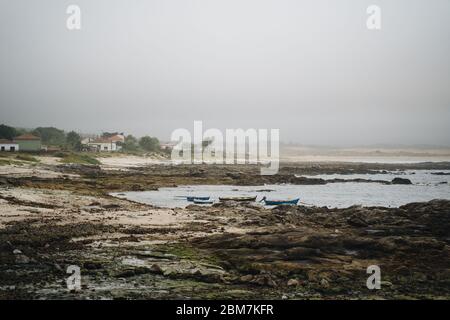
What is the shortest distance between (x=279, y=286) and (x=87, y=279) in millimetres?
6887

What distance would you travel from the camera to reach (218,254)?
18453 millimetres

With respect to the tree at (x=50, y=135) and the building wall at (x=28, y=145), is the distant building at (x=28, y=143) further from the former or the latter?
the tree at (x=50, y=135)

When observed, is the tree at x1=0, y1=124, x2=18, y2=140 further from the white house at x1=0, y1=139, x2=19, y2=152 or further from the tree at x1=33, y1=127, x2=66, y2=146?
the tree at x1=33, y1=127, x2=66, y2=146

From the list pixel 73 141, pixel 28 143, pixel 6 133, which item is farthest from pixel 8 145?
pixel 73 141

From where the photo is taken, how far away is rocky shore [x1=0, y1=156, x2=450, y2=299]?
562 inches

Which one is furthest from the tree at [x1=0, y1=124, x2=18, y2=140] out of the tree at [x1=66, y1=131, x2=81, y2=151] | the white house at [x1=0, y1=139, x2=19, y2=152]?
the tree at [x1=66, y1=131, x2=81, y2=151]

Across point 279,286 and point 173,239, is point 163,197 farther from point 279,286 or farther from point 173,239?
point 279,286

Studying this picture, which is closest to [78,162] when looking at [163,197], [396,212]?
[163,197]

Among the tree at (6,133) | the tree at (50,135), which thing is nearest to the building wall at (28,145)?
the tree at (6,133)

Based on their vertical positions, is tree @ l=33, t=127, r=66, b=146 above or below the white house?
above

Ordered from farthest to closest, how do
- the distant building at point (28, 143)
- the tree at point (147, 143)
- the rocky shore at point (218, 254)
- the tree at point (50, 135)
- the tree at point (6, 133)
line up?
the tree at point (147, 143)
the tree at point (50, 135)
the tree at point (6, 133)
the distant building at point (28, 143)
the rocky shore at point (218, 254)

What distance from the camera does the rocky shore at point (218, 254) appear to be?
14266mm

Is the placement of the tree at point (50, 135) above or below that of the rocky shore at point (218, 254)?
above

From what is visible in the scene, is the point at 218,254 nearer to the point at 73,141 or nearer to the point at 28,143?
the point at 28,143
